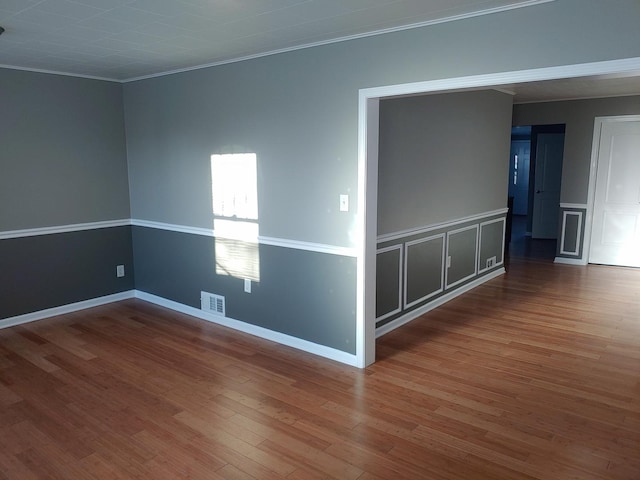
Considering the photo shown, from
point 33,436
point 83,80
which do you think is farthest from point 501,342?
point 83,80

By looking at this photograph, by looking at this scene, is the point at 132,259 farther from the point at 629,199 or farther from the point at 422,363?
the point at 629,199

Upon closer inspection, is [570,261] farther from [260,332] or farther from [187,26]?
[187,26]

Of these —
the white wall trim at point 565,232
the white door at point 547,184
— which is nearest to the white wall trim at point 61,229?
the white wall trim at point 565,232

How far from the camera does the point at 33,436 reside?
2.70 metres

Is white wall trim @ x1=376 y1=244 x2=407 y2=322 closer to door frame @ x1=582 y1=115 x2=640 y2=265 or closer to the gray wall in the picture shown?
the gray wall

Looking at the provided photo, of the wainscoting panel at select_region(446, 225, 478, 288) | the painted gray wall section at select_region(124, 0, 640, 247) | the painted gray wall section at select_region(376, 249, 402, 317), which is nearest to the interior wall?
the painted gray wall section at select_region(124, 0, 640, 247)

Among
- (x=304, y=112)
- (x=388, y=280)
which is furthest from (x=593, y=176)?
(x=304, y=112)

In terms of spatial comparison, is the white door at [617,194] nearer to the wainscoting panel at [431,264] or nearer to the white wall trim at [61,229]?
the wainscoting panel at [431,264]

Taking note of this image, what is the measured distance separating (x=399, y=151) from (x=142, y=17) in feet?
7.49

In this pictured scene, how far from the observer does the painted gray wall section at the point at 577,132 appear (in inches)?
268

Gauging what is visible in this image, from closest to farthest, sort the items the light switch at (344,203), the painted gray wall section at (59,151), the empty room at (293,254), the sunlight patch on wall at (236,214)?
the empty room at (293,254) → the light switch at (344,203) → the sunlight patch on wall at (236,214) → the painted gray wall section at (59,151)

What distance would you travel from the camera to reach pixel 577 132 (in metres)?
6.99

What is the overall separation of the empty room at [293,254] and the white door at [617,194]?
2.50 feet

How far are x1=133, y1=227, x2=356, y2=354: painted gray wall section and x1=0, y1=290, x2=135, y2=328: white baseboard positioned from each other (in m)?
0.44
